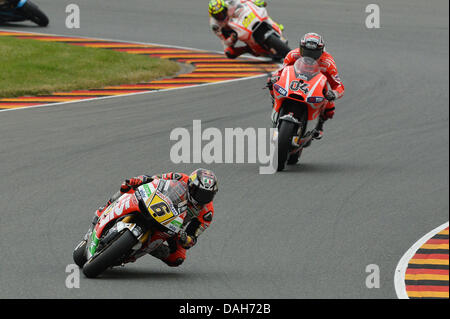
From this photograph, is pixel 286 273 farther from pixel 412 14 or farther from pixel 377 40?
pixel 412 14

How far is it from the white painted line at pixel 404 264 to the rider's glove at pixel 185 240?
6.98 ft

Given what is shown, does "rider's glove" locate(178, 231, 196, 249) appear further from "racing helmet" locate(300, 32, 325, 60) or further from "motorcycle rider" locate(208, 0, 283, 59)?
"motorcycle rider" locate(208, 0, 283, 59)

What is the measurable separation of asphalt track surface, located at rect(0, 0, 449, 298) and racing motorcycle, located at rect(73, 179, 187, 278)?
275 mm

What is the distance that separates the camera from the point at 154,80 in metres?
19.8

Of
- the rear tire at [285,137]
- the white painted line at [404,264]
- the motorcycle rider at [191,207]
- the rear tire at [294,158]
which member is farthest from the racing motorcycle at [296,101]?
the motorcycle rider at [191,207]

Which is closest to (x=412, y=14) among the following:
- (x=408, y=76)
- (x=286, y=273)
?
(x=408, y=76)

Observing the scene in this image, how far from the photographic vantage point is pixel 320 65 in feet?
48.3

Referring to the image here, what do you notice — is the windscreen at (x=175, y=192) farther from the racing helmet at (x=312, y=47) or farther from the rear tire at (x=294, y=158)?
the rear tire at (x=294, y=158)

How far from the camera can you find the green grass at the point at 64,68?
1852cm

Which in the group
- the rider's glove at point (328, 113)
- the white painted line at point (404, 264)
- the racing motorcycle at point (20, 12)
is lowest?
the white painted line at point (404, 264)

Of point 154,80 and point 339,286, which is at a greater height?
point 154,80

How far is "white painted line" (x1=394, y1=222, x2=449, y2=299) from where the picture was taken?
10133 millimetres
